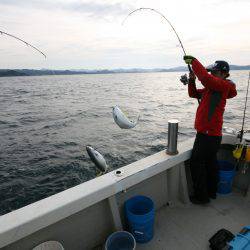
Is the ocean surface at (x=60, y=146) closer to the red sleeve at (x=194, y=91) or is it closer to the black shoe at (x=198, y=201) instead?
the red sleeve at (x=194, y=91)

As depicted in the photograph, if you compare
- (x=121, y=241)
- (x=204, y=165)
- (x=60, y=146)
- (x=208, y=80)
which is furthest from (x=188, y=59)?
(x=60, y=146)

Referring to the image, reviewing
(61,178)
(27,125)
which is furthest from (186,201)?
(27,125)

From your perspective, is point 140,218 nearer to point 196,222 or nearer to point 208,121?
point 196,222

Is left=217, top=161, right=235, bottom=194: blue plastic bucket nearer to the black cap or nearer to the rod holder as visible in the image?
the rod holder

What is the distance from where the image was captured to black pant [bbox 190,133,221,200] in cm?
327

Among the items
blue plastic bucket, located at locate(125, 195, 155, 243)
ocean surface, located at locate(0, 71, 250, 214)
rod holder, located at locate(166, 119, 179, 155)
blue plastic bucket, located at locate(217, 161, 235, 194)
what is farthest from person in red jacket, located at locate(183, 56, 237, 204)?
ocean surface, located at locate(0, 71, 250, 214)

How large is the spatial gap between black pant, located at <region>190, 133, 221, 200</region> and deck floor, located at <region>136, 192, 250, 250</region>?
215 millimetres

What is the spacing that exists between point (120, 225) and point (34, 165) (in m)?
5.93

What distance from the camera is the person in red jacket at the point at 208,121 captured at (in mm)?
2967

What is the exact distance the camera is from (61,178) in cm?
702

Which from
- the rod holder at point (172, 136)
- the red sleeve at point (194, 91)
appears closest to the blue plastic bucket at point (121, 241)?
the rod holder at point (172, 136)

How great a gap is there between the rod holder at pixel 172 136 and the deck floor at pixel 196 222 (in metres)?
0.86

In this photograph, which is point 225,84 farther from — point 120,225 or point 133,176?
point 120,225

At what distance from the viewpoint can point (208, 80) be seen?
2.89 m
